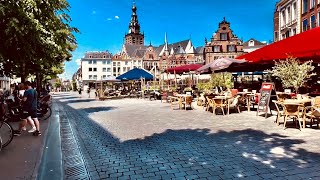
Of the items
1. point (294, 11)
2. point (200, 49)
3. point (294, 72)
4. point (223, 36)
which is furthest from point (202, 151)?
point (200, 49)

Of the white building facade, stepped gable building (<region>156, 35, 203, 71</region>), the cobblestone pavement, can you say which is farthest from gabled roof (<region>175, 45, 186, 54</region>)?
the cobblestone pavement

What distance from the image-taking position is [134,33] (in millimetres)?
123812

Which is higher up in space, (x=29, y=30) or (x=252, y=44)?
(x=252, y=44)

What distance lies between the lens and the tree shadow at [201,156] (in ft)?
14.9

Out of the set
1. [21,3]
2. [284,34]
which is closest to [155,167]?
[21,3]

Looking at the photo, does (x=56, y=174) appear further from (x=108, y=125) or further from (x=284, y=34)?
(x=284, y=34)

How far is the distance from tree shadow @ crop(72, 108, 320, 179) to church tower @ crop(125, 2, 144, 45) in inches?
4636

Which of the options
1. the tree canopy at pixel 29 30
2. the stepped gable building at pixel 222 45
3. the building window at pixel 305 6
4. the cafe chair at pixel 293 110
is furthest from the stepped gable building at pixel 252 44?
the cafe chair at pixel 293 110

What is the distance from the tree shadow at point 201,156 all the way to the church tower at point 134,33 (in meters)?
118

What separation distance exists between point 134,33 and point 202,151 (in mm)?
121685

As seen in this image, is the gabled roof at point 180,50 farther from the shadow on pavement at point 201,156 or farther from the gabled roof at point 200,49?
the shadow on pavement at point 201,156

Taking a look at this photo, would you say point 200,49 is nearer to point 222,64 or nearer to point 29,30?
point 222,64

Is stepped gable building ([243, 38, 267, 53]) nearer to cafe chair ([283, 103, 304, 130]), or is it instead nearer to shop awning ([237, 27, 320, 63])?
shop awning ([237, 27, 320, 63])

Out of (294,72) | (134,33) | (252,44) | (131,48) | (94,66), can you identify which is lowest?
(294,72)
